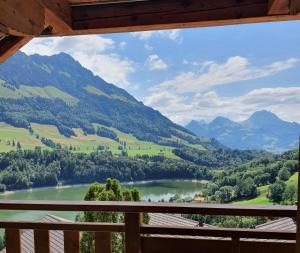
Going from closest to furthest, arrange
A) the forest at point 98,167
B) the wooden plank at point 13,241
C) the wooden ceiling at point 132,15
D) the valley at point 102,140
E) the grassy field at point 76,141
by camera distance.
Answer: the wooden plank at point 13,241 < the wooden ceiling at point 132,15 < the valley at point 102,140 < the forest at point 98,167 < the grassy field at point 76,141

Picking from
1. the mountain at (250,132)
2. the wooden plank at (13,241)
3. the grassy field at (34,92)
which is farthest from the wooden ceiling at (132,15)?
the grassy field at (34,92)

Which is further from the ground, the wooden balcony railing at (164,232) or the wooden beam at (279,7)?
the wooden beam at (279,7)

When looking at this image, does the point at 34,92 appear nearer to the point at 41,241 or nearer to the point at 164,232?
the point at 41,241

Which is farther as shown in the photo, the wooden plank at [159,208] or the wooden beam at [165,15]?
the wooden beam at [165,15]

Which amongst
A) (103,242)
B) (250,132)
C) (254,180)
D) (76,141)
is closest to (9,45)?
(103,242)

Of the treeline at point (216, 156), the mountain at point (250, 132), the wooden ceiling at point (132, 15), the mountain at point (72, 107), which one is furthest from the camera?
the mountain at point (72, 107)

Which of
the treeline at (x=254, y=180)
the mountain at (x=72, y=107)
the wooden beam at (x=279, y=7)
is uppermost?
the mountain at (x=72, y=107)

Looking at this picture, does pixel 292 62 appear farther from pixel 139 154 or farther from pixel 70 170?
pixel 70 170

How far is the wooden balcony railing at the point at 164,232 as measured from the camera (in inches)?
54.9

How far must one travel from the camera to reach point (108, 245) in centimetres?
→ 150

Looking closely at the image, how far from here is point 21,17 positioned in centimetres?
159

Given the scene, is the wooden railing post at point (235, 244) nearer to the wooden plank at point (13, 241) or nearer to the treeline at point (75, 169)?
the wooden plank at point (13, 241)

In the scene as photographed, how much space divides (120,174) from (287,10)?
12.8 m

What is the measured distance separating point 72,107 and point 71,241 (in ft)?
72.3
